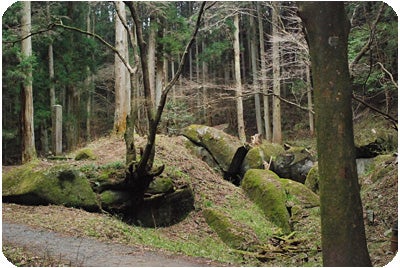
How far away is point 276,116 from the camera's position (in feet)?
75.7

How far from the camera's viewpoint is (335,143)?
4441 mm

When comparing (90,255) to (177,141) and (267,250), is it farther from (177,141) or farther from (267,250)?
(177,141)

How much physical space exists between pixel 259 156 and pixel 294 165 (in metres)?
1.44

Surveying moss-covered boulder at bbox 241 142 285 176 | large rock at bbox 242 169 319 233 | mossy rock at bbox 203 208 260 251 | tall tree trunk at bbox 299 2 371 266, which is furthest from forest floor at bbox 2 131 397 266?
moss-covered boulder at bbox 241 142 285 176

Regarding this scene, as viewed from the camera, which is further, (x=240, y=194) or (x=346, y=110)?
(x=240, y=194)

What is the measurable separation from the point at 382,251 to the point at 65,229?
5744mm

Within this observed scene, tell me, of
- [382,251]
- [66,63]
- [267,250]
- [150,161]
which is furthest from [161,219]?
[66,63]

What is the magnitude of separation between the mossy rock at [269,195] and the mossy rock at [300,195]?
197 mm

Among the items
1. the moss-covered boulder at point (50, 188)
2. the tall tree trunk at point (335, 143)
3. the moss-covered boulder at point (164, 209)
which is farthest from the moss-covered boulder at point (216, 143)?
the tall tree trunk at point (335, 143)

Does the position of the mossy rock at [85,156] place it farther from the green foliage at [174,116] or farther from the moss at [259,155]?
the green foliage at [174,116]

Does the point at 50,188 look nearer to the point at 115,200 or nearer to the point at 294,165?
the point at 115,200

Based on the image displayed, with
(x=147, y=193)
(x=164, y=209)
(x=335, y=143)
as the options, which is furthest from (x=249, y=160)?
(x=335, y=143)

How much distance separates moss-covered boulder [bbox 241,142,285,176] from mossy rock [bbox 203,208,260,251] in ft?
18.4

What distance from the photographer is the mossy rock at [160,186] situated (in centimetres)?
1060
